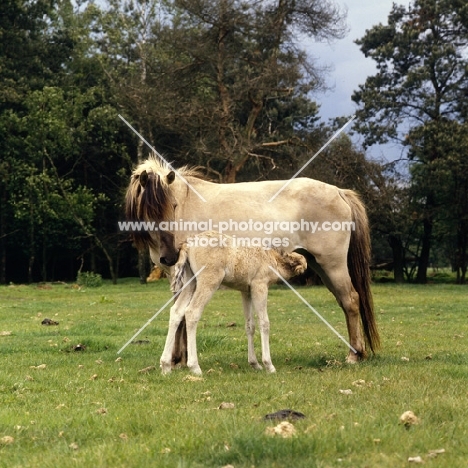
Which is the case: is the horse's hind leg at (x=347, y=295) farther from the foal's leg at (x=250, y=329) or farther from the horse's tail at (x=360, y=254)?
the foal's leg at (x=250, y=329)

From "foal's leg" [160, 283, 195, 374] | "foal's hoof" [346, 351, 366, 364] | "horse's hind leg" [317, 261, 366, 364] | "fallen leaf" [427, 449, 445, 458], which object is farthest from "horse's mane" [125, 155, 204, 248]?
"fallen leaf" [427, 449, 445, 458]

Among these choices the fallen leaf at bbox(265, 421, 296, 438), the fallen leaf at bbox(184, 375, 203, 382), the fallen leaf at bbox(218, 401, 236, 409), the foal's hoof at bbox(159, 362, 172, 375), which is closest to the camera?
the fallen leaf at bbox(265, 421, 296, 438)

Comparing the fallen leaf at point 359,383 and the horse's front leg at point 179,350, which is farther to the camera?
the horse's front leg at point 179,350

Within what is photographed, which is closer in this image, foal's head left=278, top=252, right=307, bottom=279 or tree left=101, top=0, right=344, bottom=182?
foal's head left=278, top=252, right=307, bottom=279

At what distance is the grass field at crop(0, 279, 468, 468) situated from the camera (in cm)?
420

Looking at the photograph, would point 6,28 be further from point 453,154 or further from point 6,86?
point 453,154

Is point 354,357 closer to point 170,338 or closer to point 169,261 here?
point 170,338

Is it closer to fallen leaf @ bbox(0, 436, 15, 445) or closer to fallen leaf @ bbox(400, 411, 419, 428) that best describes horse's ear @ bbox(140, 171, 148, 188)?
fallen leaf @ bbox(0, 436, 15, 445)

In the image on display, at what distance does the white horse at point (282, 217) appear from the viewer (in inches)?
329

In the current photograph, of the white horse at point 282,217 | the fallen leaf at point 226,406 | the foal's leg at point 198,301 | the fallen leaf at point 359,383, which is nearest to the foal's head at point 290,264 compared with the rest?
the white horse at point 282,217

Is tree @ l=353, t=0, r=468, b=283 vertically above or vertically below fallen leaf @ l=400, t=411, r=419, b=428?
above

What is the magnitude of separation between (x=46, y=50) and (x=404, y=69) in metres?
20.9

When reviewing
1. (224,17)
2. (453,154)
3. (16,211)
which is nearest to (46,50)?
(16,211)

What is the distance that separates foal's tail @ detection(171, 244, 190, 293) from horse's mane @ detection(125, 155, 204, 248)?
565 millimetres
